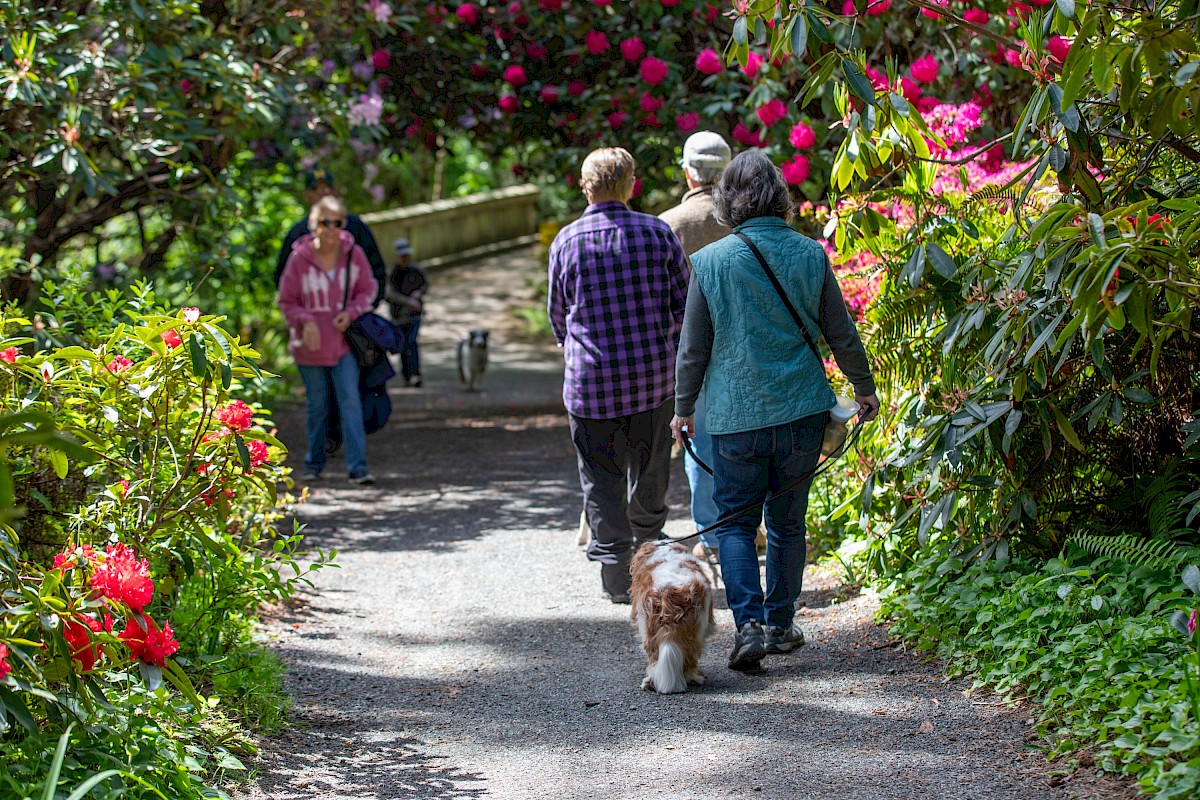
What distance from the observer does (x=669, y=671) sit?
4.34 m

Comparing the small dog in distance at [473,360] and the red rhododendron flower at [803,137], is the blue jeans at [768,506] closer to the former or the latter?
the red rhododendron flower at [803,137]

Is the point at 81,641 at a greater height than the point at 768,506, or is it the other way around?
the point at 81,641

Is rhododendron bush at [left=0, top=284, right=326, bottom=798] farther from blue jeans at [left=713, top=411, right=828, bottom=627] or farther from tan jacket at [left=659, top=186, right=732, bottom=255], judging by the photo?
tan jacket at [left=659, top=186, right=732, bottom=255]

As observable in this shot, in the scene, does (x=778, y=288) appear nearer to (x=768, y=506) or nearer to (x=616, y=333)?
(x=768, y=506)

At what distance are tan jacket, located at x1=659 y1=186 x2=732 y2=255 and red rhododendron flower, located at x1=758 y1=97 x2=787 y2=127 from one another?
73.6 inches

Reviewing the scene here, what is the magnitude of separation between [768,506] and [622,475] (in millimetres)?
998

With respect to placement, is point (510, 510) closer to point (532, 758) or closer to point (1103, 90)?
point (532, 758)

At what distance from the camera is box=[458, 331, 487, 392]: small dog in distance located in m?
12.1

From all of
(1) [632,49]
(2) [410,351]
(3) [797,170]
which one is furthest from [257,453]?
(2) [410,351]

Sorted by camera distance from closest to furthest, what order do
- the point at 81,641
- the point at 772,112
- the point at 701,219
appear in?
the point at 81,641
the point at 701,219
the point at 772,112

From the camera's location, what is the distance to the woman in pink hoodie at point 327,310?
8.02 meters

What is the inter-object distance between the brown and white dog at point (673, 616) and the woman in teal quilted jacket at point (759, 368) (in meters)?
0.24

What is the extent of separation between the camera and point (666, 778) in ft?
12.0

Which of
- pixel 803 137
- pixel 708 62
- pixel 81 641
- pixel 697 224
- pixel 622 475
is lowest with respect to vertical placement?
pixel 622 475
